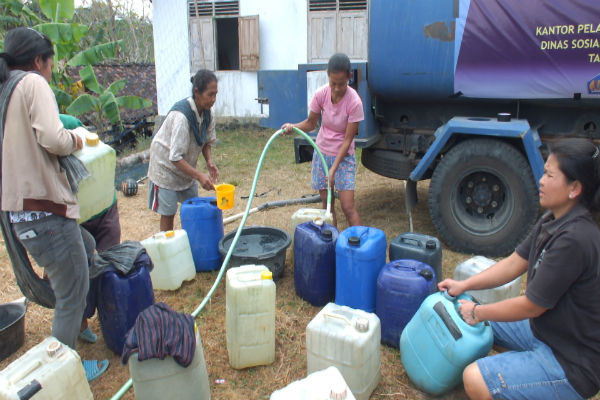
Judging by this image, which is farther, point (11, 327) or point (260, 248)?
point (260, 248)

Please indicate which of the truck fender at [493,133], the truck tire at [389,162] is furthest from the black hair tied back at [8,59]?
the truck tire at [389,162]

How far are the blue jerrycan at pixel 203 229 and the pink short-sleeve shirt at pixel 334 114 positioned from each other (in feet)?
3.77

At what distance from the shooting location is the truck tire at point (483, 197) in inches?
152

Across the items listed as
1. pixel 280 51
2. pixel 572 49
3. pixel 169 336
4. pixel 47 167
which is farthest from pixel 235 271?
pixel 280 51

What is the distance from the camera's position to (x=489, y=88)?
4.07 metres

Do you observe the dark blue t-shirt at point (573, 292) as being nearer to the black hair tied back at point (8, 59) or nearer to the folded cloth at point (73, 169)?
the folded cloth at point (73, 169)

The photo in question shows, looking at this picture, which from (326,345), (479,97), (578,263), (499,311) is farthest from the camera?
(479,97)

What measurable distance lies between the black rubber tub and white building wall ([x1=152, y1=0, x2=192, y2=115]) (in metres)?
7.20

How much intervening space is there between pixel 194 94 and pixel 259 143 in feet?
20.0

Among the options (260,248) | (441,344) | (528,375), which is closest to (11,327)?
(260,248)

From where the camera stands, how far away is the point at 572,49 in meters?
3.65

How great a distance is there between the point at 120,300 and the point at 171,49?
8951 millimetres

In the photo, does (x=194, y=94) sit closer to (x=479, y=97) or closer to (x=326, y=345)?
(x=326, y=345)

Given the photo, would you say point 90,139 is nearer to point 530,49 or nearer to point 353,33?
point 530,49
